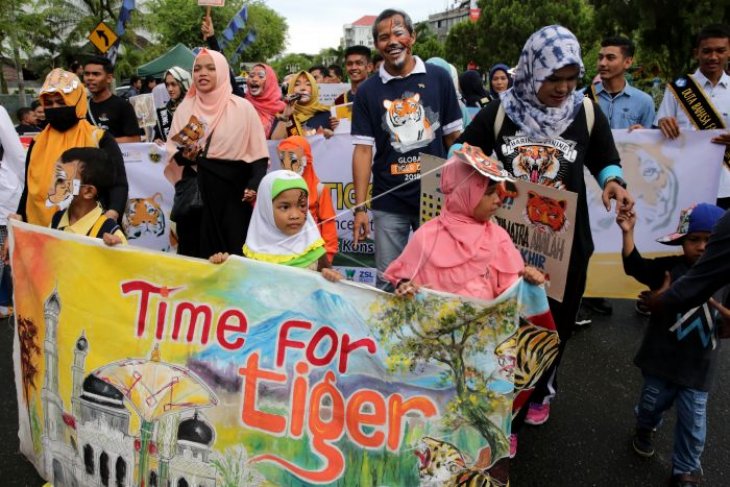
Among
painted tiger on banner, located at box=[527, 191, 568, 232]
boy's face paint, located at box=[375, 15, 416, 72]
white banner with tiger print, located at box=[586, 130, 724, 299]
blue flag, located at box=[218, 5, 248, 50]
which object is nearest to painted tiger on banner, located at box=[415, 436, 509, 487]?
painted tiger on banner, located at box=[527, 191, 568, 232]

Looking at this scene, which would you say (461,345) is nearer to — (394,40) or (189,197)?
(394,40)

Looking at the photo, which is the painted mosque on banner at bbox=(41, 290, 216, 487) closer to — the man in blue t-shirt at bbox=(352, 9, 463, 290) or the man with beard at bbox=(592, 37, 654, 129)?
the man in blue t-shirt at bbox=(352, 9, 463, 290)

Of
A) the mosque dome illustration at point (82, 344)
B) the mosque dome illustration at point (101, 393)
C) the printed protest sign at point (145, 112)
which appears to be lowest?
the mosque dome illustration at point (101, 393)

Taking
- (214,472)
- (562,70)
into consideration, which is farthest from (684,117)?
(214,472)

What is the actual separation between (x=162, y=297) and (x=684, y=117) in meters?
3.79

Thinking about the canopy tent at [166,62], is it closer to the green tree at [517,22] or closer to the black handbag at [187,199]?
the black handbag at [187,199]

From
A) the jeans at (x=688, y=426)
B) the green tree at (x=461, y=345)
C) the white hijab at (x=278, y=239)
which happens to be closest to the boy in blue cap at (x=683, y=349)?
the jeans at (x=688, y=426)

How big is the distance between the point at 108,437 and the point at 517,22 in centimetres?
3638

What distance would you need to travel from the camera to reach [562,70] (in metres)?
2.57

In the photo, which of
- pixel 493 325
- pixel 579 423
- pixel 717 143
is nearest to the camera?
pixel 493 325

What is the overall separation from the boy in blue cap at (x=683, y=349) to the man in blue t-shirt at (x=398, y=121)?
1.26 m

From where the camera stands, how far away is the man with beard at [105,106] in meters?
4.81

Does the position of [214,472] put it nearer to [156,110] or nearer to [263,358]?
[263,358]

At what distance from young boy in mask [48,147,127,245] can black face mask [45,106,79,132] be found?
666 mm
